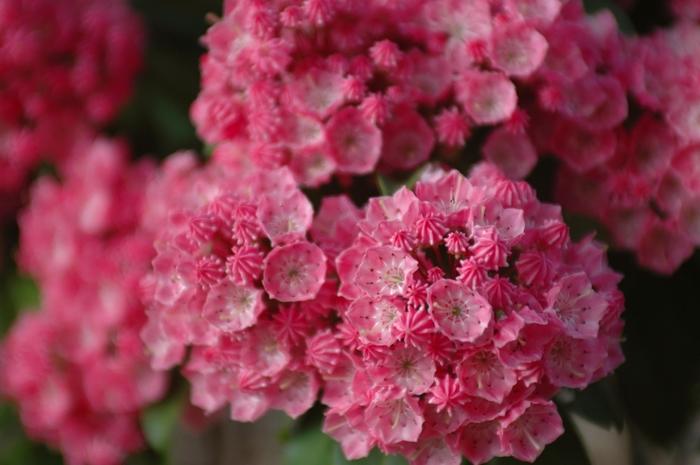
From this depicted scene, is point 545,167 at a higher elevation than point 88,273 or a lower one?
higher

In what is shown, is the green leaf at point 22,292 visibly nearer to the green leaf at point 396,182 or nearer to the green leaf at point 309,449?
the green leaf at point 309,449

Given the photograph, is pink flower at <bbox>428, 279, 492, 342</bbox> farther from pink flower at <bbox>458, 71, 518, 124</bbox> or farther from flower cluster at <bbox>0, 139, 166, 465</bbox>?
flower cluster at <bbox>0, 139, 166, 465</bbox>

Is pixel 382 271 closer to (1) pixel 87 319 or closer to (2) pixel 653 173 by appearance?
(2) pixel 653 173

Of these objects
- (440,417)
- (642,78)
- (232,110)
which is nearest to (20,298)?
(232,110)

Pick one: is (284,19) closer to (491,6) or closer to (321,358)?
(491,6)

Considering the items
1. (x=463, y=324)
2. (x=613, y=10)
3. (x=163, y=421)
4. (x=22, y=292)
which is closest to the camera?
(x=463, y=324)

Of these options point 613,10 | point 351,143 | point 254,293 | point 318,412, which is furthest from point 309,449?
point 613,10
